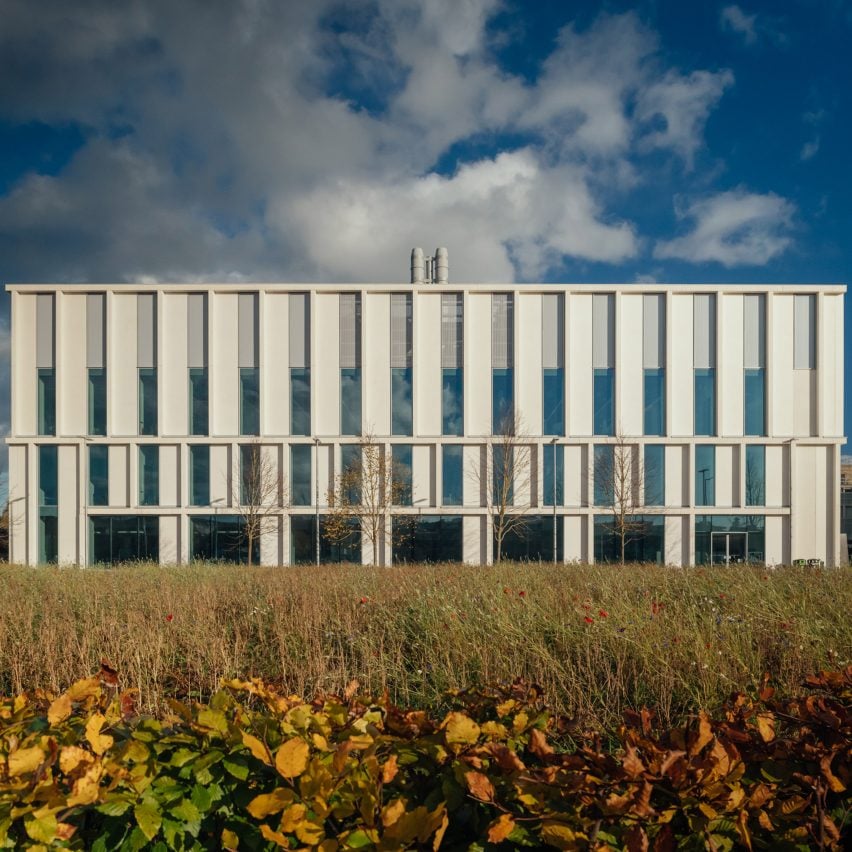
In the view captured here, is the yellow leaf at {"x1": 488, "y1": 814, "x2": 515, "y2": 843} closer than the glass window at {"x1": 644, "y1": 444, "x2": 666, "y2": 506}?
Yes

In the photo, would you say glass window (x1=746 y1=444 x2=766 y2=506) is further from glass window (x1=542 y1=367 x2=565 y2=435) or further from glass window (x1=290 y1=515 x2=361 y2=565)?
glass window (x1=290 y1=515 x2=361 y2=565)

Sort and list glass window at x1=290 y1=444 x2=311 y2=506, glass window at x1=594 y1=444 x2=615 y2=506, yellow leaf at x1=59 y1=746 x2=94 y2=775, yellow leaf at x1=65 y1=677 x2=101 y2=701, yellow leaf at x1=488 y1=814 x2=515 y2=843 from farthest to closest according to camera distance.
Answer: glass window at x1=290 y1=444 x2=311 y2=506 < glass window at x1=594 y1=444 x2=615 y2=506 < yellow leaf at x1=65 y1=677 x2=101 y2=701 < yellow leaf at x1=59 y1=746 x2=94 y2=775 < yellow leaf at x1=488 y1=814 x2=515 y2=843

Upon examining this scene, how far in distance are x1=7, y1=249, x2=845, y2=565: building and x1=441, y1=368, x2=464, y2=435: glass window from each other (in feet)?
0.34

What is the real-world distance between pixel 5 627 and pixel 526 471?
27.2 meters

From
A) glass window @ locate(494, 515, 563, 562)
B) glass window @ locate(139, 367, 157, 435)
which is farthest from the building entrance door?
glass window @ locate(139, 367, 157, 435)

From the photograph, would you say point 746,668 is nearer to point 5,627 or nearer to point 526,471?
point 5,627

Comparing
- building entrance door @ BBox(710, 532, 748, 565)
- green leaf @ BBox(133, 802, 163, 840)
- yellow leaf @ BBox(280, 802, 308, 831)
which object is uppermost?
yellow leaf @ BBox(280, 802, 308, 831)

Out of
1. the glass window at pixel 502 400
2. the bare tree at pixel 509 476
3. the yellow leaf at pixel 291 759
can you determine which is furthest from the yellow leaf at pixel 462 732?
the glass window at pixel 502 400

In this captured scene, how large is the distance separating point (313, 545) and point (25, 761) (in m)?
31.6

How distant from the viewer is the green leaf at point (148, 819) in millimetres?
1904

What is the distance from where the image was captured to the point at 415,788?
2.11 m

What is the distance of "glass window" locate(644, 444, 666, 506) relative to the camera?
3278 centimetres

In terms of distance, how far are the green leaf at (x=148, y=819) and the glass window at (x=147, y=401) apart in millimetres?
33676

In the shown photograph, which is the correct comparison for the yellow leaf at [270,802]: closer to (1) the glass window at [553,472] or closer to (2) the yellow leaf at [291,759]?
(2) the yellow leaf at [291,759]
